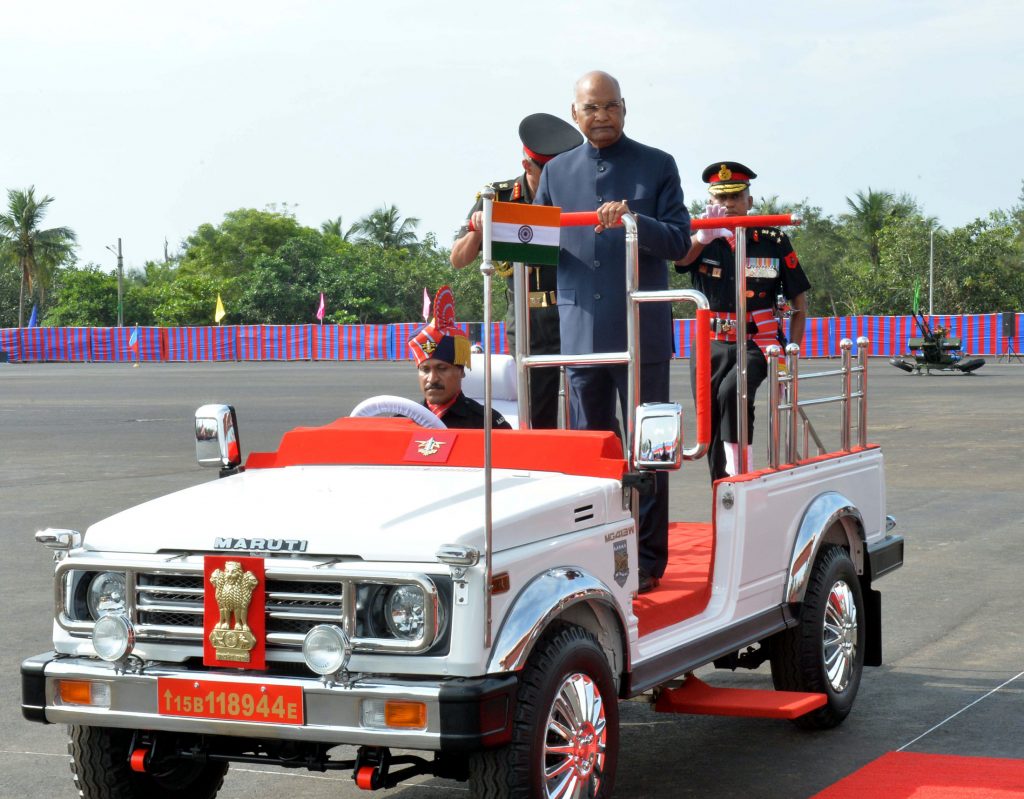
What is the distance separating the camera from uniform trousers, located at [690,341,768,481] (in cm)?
773

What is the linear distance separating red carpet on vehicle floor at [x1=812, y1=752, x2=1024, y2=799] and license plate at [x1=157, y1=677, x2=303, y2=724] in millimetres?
1966

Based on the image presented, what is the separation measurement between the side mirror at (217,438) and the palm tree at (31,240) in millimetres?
97805

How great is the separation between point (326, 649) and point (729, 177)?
450cm

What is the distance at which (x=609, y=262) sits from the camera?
570 cm

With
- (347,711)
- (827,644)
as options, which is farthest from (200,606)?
(827,644)

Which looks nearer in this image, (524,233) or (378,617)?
(378,617)

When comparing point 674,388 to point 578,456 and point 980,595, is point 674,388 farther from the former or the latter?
point 578,456

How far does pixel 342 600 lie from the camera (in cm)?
393

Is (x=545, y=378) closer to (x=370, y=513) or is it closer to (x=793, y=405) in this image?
(x=793, y=405)

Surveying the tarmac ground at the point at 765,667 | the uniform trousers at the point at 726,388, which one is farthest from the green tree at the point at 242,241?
the uniform trousers at the point at 726,388

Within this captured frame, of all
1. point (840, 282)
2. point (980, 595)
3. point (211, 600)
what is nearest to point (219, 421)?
point (211, 600)

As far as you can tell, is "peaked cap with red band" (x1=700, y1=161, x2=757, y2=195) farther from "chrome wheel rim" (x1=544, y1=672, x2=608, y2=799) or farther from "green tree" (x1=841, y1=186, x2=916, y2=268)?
"green tree" (x1=841, y1=186, x2=916, y2=268)

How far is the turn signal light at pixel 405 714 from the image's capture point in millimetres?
3797

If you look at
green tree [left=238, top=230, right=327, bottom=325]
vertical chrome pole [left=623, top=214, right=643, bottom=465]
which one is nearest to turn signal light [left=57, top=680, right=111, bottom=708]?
vertical chrome pole [left=623, top=214, right=643, bottom=465]
